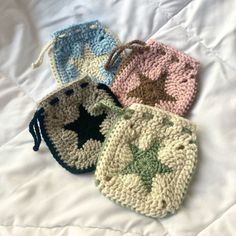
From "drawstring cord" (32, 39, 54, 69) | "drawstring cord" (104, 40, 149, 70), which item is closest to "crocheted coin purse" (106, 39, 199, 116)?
"drawstring cord" (104, 40, 149, 70)

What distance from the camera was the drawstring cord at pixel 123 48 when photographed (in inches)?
37.3

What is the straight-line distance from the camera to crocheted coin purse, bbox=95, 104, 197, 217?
2.57ft

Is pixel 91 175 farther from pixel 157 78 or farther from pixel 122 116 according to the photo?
Answer: pixel 157 78

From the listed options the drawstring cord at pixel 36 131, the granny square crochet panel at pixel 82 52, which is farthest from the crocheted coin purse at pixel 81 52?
the drawstring cord at pixel 36 131

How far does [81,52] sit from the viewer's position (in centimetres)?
100

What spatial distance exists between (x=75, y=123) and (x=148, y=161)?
0.51 ft

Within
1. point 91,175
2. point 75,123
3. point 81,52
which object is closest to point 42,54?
→ point 81,52

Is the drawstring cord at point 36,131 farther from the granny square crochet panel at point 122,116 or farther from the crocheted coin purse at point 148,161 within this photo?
the crocheted coin purse at point 148,161

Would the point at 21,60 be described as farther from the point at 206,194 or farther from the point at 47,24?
the point at 206,194

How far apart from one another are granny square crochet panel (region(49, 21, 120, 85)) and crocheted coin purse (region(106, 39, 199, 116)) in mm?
30

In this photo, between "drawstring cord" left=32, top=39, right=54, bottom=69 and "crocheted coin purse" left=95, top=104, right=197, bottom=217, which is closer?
"crocheted coin purse" left=95, top=104, right=197, bottom=217

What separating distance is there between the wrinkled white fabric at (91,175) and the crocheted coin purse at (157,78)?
3 cm

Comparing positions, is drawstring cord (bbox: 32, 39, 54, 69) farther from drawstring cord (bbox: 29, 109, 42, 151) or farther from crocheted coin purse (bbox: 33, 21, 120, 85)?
drawstring cord (bbox: 29, 109, 42, 151)

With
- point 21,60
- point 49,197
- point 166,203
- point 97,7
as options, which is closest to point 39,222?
point 49,197
